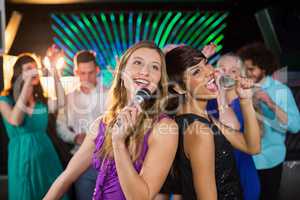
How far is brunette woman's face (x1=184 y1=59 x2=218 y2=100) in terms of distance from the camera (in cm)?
229

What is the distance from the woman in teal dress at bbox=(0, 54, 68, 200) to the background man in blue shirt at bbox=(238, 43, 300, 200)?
4.13 ft

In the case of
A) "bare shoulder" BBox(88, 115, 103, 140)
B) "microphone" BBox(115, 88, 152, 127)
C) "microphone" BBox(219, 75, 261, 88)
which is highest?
"microphone" BBox(219, 75, 261, 88)

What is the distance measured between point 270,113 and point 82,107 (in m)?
1.19

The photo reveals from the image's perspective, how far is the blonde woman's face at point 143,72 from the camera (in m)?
2.18

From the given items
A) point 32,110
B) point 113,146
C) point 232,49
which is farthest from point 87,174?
point 232,49

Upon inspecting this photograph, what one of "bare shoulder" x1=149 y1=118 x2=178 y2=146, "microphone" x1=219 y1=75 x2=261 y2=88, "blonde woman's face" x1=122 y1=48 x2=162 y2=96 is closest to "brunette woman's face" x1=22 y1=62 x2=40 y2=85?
"blonde woman's face" x1=122 y1=48 x2=162 y2=96

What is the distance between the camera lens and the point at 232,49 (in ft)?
7.78

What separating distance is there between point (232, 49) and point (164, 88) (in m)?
0.53

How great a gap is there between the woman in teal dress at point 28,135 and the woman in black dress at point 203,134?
2.53 feet

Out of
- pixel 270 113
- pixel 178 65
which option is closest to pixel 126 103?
pixel 178 65

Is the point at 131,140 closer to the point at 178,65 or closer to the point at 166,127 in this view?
the point at 166,127

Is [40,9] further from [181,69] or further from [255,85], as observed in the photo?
[255,85]

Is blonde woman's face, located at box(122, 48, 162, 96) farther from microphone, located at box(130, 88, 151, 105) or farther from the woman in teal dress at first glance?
the woman in teal dress

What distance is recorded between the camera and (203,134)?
2.26 metres
